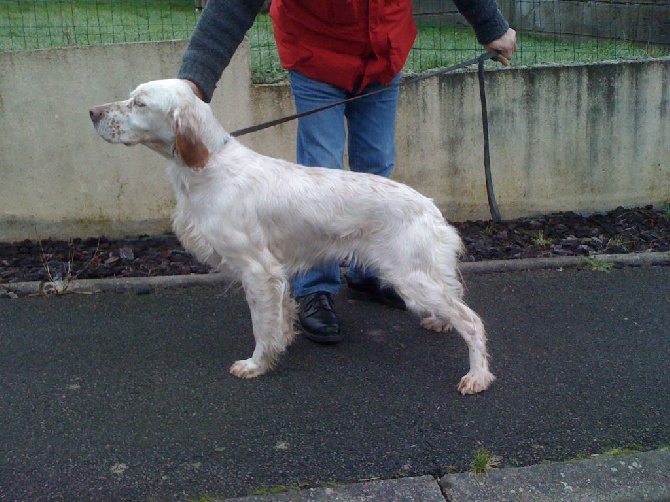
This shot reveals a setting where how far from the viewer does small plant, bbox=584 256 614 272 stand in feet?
16.3

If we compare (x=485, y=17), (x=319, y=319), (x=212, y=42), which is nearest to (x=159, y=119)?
(x=212, y=42)

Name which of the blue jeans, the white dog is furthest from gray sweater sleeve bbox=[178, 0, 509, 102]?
the blue jeans

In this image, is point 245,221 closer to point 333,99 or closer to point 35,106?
point 333,99

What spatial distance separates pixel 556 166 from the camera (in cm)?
590

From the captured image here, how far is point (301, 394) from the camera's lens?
11.3ft

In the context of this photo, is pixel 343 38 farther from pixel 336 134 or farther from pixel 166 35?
pixel 166 35

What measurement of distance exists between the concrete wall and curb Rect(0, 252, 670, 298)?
34.7 inches

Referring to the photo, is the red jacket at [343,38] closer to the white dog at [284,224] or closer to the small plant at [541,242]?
the white dog at [284,224]

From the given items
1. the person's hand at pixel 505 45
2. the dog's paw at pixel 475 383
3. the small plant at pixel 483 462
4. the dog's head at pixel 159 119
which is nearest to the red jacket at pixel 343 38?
the person's hand at pixel 505 45

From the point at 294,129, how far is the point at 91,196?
1.60m

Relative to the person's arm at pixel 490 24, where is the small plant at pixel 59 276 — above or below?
below

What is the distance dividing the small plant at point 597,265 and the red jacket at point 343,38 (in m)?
2.08

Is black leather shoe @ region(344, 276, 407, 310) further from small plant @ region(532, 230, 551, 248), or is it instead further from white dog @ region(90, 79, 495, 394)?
small plant @ region(532, 230, 551, 248)

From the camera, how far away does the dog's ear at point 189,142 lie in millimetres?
3260
